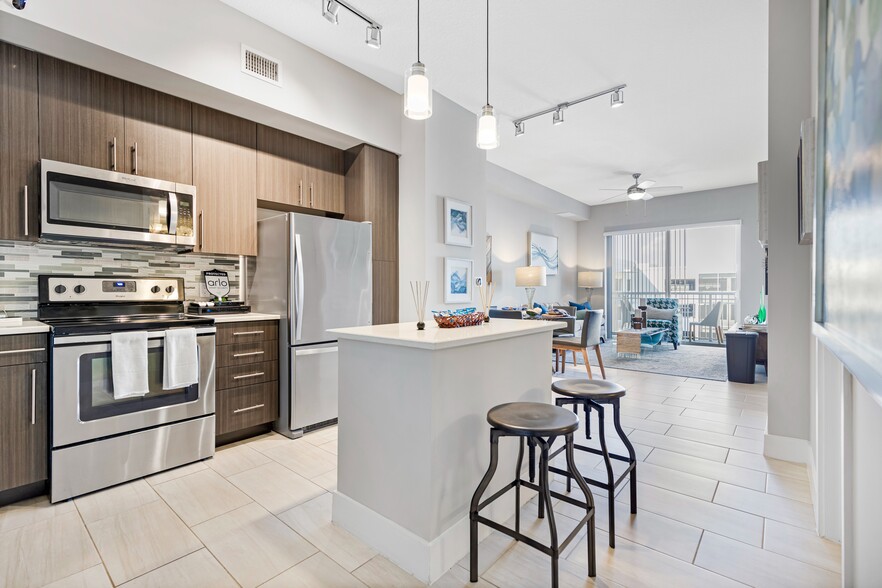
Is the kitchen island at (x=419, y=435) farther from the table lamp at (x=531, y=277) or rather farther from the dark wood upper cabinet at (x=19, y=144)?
the table lamp at (x=531, y=277)

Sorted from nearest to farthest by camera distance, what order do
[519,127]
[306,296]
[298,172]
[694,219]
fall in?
1. [306,296]
2. [298,172]
3. [519,127]
4. [694,219]

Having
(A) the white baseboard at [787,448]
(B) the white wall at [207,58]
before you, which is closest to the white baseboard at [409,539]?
(A) the white baseboard at [787,448]

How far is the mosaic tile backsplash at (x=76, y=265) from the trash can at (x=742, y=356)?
18.2 feet

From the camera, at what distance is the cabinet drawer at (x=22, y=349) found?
2.01 metres

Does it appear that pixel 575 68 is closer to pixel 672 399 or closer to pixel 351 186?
pixel 351 186

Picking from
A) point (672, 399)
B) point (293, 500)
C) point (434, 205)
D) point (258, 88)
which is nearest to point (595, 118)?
point (434, 205)

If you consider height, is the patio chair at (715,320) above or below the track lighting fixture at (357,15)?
below

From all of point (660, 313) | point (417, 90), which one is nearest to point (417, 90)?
point (417, 90)

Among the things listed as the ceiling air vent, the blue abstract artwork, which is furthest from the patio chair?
the ceiling air vent

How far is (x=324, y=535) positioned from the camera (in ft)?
6.10

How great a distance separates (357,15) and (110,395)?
2.76 m

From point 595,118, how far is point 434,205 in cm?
209

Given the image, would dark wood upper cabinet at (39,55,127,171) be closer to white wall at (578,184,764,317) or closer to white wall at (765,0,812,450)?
white wall at (765,0,812,450)

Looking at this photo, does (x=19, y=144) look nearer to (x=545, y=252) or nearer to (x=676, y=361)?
(x=545, y=252)
